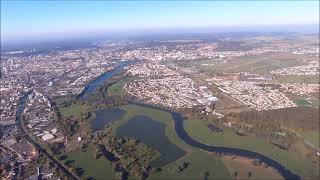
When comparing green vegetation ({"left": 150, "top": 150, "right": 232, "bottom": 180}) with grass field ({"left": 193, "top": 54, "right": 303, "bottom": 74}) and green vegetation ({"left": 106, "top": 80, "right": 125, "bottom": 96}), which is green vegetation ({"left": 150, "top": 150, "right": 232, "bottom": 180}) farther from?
grass field ({"left": 193, "top": 54, "right": 303, "bottom": 74})

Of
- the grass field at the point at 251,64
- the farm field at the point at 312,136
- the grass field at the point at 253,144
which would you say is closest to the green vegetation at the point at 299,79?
the grass field at the point at 251,64

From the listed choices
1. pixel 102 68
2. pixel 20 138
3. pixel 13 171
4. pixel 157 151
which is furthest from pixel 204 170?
pixel 102 68

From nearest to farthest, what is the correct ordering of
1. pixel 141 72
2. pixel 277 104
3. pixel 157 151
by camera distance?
1. pixel 157 151
2. pixel 277 104
3. pixel 141 72

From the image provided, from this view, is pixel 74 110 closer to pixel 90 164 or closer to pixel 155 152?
pixel 90 164

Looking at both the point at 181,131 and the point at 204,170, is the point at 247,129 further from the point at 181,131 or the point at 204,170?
the point at 204,170

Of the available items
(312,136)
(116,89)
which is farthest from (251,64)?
(312,136)

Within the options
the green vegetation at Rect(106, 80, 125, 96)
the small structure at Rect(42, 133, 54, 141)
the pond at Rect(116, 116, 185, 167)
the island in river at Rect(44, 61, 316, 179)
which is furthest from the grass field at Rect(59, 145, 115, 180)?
the green vegetation at Rect(106, 80, 125, 96)
